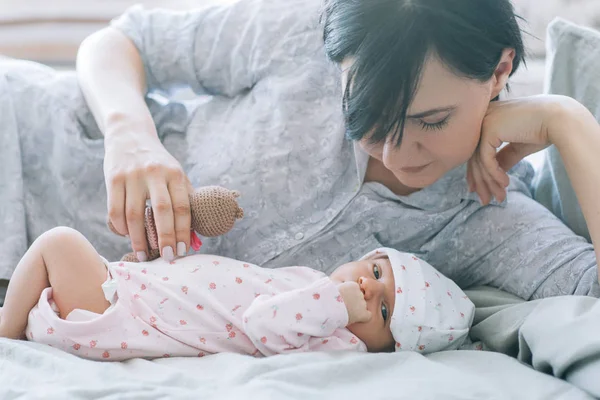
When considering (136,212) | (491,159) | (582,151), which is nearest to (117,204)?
(136,212)

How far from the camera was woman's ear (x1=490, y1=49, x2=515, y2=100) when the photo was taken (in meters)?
0.97

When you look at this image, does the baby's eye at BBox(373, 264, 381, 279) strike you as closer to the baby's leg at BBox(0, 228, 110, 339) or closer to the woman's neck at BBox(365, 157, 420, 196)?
the woman's neck at BBox(365, 157, 420, 196)

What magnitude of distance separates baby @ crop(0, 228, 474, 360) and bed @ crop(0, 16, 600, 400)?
4 centimetres

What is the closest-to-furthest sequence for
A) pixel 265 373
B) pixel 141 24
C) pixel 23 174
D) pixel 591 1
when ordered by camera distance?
pixel 265 373, pixel 23 174, pixel 141 24, pixel 591 1

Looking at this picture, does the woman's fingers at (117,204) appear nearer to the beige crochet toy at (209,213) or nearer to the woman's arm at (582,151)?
the beige crochet toy at (209,213)

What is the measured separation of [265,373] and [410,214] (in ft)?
1.49

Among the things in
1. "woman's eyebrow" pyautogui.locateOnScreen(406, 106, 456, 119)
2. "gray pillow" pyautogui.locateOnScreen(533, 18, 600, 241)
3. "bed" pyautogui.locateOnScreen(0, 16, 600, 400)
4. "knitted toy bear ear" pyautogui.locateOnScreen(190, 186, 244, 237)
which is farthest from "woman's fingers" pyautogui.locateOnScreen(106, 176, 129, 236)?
"gray pillow" pyautogui.locateOnScreen(533, 18, 600, 241)

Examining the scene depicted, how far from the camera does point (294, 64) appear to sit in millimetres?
1233

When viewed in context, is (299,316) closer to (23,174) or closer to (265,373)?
(265,373)

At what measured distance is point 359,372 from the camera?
2.78 feet

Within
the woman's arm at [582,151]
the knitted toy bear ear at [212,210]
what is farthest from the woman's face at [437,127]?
the knitted toy bear ear at [212,210]

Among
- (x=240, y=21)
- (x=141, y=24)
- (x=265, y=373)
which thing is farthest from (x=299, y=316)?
(x=141, y=24)

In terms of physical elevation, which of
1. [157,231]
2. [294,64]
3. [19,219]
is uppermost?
[294,64]

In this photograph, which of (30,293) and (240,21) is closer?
(30,293)
